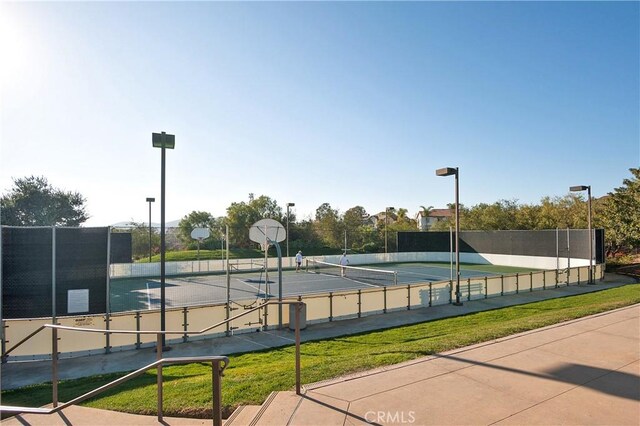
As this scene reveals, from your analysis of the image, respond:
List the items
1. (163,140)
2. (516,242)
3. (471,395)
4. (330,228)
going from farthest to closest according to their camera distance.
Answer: (330,228), (516,242), (163,140), (471,395)

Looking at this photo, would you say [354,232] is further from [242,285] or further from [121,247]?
[121,247]

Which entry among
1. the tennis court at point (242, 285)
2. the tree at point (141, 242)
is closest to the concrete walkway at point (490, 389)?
the tennis court at point (242, 285)

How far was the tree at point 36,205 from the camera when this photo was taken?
105 ft

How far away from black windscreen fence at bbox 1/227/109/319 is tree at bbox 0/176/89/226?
92.5 feet

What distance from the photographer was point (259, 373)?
614 cm

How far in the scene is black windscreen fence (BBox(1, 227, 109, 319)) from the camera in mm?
9562

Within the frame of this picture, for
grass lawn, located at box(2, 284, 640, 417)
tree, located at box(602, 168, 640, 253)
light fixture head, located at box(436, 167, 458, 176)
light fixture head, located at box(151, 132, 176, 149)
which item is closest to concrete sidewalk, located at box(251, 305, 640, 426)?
Result: grass lawn, located at box(2, 284, 640, 417)

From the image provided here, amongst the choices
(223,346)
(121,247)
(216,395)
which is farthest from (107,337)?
(121,247)

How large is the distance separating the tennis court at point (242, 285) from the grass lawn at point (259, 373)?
696cm

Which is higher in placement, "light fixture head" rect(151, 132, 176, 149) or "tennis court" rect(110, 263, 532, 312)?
"light fixture head" rect(151, 132, 176, 149)

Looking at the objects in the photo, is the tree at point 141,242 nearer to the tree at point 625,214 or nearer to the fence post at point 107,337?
the fence post at point 107,337

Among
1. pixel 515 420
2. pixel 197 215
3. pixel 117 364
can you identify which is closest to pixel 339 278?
pixel 117 364

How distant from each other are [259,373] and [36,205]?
122ft

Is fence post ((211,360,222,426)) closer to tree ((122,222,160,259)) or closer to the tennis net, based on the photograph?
the tennis net
